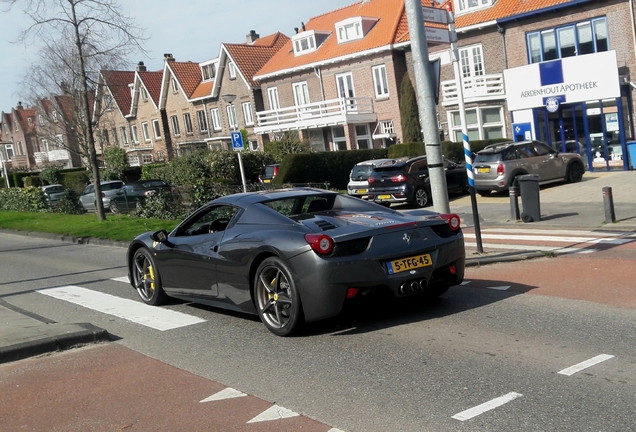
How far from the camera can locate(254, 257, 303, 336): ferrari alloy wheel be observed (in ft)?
21.7

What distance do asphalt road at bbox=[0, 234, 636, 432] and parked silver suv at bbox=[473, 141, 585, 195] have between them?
11966mm

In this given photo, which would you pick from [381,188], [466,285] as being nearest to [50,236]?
[381,188]

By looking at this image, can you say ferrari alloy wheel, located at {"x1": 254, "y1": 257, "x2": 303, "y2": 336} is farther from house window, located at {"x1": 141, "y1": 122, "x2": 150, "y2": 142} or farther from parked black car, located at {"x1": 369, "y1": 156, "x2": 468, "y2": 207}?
house window, located at {"x1": 141, "y1": 122, "x2": 150, "y2": 142}

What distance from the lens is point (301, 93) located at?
43.4m

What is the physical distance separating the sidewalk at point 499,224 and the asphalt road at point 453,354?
50cm

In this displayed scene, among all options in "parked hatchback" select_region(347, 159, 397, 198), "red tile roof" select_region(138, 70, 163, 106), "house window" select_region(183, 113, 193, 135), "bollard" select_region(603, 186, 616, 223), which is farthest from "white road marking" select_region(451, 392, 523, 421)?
"red tile roof" select_region(138, 70, 163, 106)

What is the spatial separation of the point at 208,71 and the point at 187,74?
287 centimetres

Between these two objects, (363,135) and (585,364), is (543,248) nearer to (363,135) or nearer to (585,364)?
(585,364)

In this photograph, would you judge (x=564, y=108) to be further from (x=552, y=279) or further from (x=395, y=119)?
(x=552, y=279)

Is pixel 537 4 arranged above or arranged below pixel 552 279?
above

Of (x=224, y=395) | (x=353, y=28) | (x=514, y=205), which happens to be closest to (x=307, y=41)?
(x=353, y=28)

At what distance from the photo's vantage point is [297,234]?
6.64 metres

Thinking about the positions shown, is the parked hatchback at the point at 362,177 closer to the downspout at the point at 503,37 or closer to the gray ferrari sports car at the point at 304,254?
the downspout at the point at 503,37

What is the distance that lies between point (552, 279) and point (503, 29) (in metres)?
25.4
